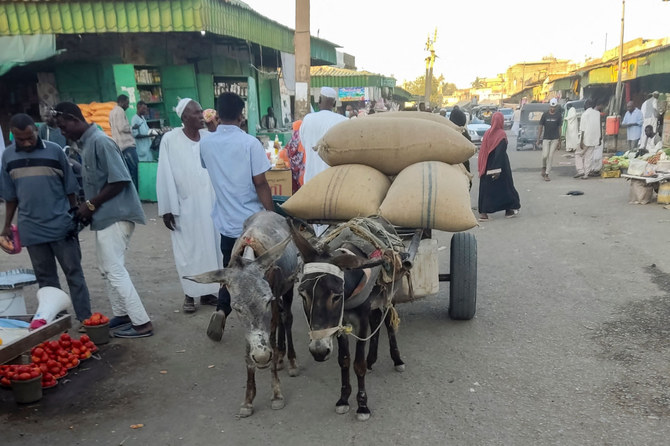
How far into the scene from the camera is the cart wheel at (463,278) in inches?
196

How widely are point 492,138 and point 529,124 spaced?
16.1 m

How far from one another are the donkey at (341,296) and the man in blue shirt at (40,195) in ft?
9.34

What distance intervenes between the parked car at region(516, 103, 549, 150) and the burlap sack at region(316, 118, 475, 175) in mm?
20102

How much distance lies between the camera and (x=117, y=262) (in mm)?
4867

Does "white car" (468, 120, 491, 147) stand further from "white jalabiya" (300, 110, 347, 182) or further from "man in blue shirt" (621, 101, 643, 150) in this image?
"white jalabiya" (300, 110, 347, 182)

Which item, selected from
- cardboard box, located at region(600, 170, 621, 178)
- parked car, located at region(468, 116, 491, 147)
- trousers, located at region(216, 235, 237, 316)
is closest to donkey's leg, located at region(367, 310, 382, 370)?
trousers, located at region(216, 235, 237, 316)

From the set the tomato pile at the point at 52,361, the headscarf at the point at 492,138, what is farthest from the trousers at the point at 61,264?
the headscarf at the point at 492,138

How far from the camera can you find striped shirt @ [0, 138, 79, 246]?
4.77 m

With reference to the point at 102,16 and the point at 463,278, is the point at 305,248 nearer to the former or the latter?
the point at 463,278

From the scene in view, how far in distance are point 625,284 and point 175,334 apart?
15.8ft

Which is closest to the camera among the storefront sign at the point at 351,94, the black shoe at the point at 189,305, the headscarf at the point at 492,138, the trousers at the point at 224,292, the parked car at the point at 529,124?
the trousers at the point at 224,292

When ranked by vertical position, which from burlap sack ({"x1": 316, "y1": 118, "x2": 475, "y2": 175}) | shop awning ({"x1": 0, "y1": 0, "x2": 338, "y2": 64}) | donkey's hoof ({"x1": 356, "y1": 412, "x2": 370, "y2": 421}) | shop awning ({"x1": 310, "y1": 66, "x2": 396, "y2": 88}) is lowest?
donkey's hoof ({"x1": 356, "y1": 412, "x2": 370, "y2": 421})

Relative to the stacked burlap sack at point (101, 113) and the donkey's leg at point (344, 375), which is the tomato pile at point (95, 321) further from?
the stacked burlap sack at point (101, 113)

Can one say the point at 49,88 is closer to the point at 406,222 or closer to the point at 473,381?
the point at 406,222
